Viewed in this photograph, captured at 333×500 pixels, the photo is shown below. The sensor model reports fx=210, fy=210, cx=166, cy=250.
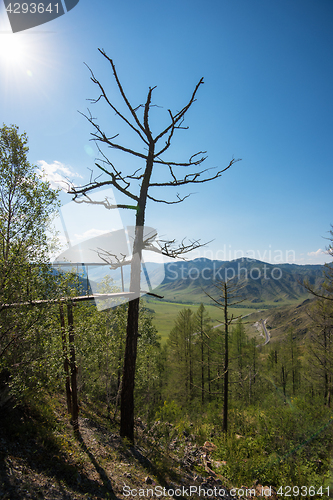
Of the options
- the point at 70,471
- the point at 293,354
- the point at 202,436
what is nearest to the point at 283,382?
the point at 293,354

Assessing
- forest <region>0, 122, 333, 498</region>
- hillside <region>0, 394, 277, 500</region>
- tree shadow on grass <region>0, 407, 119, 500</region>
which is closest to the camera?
tree shadow on grass <region>0, 407, 119, 500</region>

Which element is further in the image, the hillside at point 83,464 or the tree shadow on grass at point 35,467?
the hillside at point 83,464

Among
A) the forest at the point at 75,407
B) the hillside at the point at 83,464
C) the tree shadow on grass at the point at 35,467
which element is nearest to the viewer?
the tree shadow on grass at the point at 35,467

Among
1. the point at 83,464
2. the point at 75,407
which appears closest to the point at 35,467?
the point at 83,464

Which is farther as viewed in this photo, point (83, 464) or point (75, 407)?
point (75, 407)

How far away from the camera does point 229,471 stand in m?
8.98

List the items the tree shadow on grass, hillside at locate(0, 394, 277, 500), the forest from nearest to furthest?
the tree shadow on grass < hillside at locate(0, 394, 277, 500) < the forest

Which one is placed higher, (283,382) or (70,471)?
(70,471)

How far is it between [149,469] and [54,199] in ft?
31.3

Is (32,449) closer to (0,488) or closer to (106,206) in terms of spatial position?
(0,488)

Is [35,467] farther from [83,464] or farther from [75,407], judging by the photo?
[75,407]

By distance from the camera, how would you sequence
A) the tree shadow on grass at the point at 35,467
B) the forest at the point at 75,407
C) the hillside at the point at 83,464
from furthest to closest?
the forest at the point at 75,407
the hillside at the point at 83,464
the tree shadow on grass at the point at 35,467

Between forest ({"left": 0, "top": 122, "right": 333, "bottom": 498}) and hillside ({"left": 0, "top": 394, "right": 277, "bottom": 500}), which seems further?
forest ({"left": 0, "top": 122, "right": 333, "bottom": 498})

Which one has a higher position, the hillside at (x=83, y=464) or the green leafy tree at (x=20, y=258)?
the green leafy tree at (x=20, y=258)
